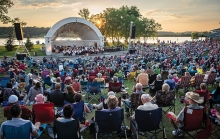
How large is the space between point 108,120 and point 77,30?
36.2 meters

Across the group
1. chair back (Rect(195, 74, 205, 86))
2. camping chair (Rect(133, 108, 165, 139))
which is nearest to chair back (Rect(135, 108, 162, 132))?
camping chair (Rect(133, 108, 165, 139))

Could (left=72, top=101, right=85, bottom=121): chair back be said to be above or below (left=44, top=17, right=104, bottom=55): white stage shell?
below

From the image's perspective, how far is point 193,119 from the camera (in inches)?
148

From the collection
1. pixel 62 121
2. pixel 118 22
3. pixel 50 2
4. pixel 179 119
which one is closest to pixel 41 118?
pixel 62 121

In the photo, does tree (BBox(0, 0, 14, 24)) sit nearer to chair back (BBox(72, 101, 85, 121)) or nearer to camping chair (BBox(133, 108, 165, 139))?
chair back (BBox(72, 101, 85, 121))

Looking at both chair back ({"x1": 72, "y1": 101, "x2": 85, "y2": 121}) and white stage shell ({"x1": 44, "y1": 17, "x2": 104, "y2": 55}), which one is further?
white stage shell ({"x1": 44, "y1": 17, "x2": 104, "y2": 55})

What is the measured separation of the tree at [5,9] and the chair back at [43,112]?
95.4 feet

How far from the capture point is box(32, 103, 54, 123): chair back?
4297 millimetres

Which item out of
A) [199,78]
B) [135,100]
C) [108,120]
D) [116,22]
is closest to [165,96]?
[135,100]

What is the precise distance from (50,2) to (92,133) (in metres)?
43.2

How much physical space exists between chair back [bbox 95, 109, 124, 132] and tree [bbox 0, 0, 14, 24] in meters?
30.3

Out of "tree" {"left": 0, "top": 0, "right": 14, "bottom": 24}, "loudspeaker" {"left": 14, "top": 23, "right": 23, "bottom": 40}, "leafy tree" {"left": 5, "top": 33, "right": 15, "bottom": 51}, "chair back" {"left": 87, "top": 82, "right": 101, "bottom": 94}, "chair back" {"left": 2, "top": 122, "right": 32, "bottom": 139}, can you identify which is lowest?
"chair back" {"left": 87, "top": 82, "right": 101, "bottom": 94}

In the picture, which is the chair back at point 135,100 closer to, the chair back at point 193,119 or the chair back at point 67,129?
the chair back at point 193,119

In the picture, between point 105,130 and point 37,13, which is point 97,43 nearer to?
point 37,13
